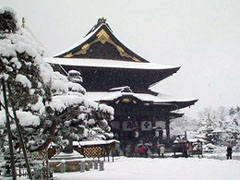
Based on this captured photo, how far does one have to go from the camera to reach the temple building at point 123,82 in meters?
25.9

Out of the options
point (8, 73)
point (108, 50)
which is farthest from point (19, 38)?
point (108, 50)

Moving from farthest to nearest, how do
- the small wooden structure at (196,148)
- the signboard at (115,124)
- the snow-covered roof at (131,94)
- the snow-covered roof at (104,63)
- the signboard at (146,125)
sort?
the signboard at (146,125) → the signboard at (115,124) → the snow-covered roof at (104,63) → the snow-covered roof at (131,94) → the small wooden structure at (196,148)

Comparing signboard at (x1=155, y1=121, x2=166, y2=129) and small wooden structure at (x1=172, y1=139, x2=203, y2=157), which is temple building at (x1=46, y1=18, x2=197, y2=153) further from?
small wooden structure at (x1=172, y1=139, x2=203, y2=157)

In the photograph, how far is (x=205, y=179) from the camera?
10.2 meters

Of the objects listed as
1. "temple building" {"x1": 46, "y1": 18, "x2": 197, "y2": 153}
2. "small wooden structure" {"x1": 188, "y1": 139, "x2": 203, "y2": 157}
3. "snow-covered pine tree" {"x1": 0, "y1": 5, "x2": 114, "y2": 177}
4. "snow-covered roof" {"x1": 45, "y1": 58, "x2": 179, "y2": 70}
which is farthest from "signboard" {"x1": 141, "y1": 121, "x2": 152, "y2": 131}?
"snow-covered pine tree" {"x1": 0, "y1": 5, "x2": 114, "y2": 177}

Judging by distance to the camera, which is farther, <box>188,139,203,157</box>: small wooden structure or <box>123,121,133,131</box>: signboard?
<box>123,121,133,131</box>: signboard

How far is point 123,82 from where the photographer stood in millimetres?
28906

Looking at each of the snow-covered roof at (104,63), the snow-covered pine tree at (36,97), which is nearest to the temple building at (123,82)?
the snow-covered roof at (104,63)

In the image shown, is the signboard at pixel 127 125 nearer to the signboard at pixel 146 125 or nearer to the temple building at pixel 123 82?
the temple building at pixel 123 82

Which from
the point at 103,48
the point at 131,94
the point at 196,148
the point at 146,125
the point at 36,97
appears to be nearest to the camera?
the point at 36,97

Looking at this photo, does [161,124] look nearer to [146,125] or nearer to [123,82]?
[146,125]

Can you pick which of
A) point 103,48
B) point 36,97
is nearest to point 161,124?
point 103,48

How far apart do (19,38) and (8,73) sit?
70 cm

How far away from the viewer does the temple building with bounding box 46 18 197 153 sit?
84.8 ft
